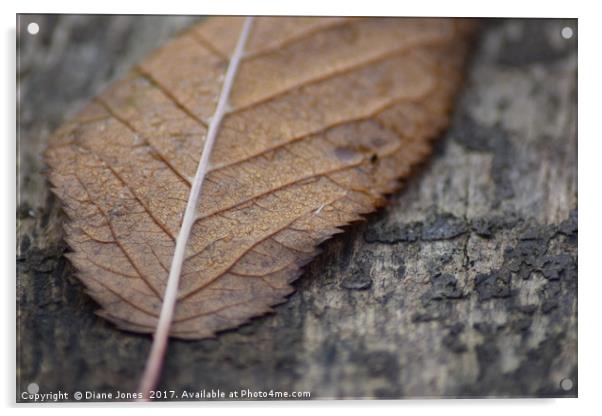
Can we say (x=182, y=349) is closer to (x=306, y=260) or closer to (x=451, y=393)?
(x=306, y=260)

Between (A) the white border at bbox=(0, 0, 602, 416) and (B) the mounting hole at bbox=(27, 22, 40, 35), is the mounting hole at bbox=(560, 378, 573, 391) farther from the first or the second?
(B) the mounting hole at bbox=(27, 22, 40, 35)

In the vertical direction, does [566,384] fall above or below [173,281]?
below

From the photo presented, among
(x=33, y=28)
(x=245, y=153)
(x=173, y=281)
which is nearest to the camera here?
(x=173, y=281)

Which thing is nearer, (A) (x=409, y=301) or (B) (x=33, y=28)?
(A) (x=409, y=301)

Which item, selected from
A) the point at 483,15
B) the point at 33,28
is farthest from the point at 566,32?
the point at 33,28

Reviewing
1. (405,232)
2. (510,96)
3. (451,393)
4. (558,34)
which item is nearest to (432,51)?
(510,96)

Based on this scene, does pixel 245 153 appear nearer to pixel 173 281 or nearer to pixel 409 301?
pixel 173 281
